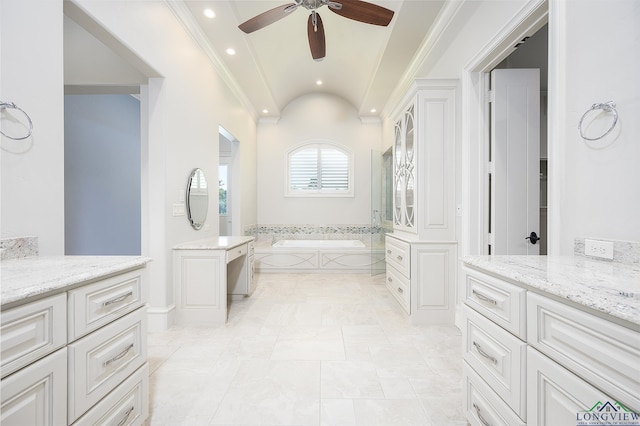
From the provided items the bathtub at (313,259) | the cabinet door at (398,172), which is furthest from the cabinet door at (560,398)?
the bathtub at (313,259)

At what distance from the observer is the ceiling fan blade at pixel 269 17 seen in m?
2.17

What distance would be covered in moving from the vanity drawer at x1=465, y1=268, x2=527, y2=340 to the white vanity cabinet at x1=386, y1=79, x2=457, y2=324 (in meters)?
1.39

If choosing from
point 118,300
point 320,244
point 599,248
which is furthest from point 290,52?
point 599,248

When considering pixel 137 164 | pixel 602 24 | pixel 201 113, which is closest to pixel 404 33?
pixel 602 24

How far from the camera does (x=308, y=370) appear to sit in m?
1.87

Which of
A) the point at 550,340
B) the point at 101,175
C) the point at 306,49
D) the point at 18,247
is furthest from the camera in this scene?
the point at 101,175

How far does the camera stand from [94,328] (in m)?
0.99

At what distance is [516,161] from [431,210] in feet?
2.66

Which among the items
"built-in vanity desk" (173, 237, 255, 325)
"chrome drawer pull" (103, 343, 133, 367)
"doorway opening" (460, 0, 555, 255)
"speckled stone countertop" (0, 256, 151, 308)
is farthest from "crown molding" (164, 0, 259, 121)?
"chrome drawer pull" (103, 343, 133, 367)

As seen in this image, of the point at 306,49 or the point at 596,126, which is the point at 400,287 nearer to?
the point at 596,126

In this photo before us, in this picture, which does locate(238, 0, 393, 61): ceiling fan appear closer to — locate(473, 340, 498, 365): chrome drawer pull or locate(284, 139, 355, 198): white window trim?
locate(473, 340, 498, 365): chrome drawer pull

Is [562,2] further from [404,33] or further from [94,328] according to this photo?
[94,328]

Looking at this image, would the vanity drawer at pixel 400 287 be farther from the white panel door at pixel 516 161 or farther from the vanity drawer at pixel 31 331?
the vanity drawer at pixel 31 331

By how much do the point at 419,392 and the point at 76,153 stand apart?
190 inches
